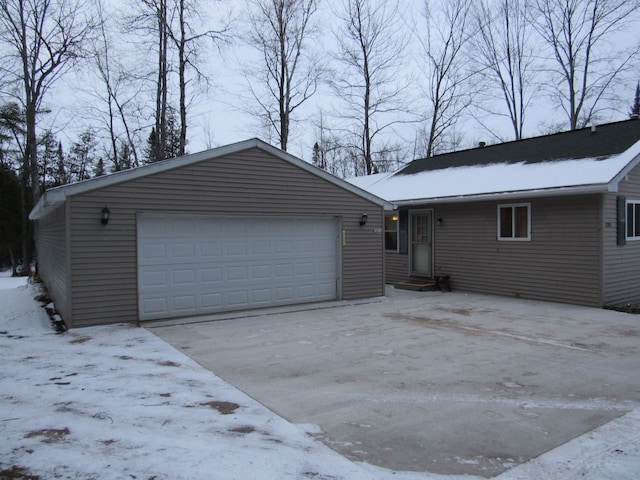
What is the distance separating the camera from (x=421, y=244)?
13297 millimetres

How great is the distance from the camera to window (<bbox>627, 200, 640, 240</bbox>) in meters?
10.1

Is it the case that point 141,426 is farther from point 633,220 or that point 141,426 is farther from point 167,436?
point 633,220

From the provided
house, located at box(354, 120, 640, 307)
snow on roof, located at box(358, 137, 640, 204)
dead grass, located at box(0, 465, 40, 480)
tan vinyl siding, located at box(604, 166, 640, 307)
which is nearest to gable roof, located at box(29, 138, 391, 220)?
snow on roof, located at box(358, 137, 640, 204)

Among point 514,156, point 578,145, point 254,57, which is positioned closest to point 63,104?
point 254,57

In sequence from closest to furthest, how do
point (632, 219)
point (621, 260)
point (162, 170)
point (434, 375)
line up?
1. point (434, 375)
2. point (162, 170)
3. point (621, 260)
4. point (632, 219)

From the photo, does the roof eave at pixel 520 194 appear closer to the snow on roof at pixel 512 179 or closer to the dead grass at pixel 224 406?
the snow on roof at pixel 512 179

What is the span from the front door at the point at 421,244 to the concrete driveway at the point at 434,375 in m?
4.05

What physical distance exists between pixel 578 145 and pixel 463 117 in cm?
1462

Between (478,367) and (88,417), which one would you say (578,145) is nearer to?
(478,367)

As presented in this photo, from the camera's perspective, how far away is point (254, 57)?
2083cm

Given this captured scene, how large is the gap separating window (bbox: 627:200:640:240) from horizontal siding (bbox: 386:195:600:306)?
1.37 metres

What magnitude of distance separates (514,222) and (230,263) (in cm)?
666

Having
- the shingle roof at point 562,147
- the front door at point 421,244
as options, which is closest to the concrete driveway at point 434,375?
the shingle roof at point 562,147

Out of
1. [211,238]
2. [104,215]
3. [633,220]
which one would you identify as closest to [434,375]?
[211,238]
